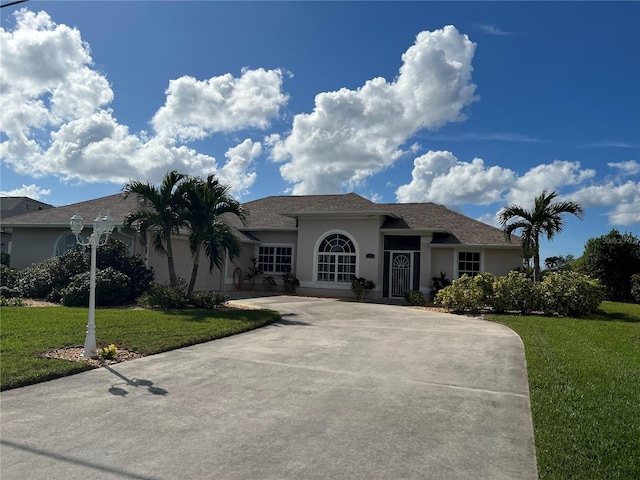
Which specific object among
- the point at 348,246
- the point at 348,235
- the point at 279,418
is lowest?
the point at 279,418

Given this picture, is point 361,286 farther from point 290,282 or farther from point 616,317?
point 616,317

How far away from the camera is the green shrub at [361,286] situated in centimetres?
2038

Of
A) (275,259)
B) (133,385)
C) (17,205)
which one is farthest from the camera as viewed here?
(17,205)

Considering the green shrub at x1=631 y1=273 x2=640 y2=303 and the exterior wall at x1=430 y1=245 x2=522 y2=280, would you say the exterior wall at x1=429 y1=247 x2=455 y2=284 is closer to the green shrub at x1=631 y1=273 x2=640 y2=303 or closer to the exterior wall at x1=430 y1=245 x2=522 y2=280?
the exterior wall at x1=430 y1=245 x2=522 y2=280

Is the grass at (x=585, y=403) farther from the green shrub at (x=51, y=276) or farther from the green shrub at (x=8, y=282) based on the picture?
the green shrub at (x=8, y=282)

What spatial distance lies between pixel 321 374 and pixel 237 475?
329 centimetres

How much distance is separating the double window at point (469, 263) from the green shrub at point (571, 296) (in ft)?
17.2

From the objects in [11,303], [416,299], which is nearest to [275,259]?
[416,299]

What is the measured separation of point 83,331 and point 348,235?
1401 centimetres

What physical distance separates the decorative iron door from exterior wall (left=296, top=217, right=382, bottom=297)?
33.0 inches

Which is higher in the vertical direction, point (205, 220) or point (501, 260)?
point (205, 220)

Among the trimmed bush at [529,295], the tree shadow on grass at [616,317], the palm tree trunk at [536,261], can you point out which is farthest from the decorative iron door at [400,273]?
the tree shadow on grass at [616,317]

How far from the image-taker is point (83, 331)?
30.7ft

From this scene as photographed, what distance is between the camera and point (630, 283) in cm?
2273
